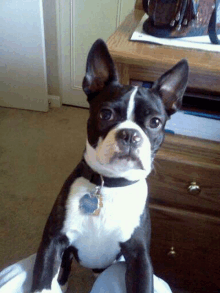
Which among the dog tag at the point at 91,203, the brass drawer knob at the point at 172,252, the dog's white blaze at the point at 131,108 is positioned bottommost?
the brass drawer knob at the point at 172,252

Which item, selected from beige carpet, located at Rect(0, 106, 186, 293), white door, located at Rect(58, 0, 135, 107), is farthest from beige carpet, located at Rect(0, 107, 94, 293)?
white door, located at Rect(58, 0, 135, 107)

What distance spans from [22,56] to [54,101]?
0.41m

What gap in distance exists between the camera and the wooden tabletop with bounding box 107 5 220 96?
0.80 meters

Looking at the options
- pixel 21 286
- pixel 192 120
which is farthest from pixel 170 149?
pixel 21 286

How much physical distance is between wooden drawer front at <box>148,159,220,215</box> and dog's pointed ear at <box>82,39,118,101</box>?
272 millimetres

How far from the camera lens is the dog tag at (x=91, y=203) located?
801 millimetres

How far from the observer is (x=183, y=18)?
2.84 ft

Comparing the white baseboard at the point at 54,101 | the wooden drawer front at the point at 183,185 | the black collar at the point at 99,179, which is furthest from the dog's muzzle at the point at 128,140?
the white baseboard at the point at 54,101

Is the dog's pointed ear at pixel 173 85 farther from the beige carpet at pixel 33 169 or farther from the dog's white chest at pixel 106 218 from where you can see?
the beige carpet at pixel 33 169

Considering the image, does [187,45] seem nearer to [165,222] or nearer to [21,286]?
[165,222]

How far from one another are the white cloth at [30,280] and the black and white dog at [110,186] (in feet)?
0.08

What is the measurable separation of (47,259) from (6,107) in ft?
5.99

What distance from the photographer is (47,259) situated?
793 millimetres

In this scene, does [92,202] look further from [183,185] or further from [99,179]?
[183,185]
